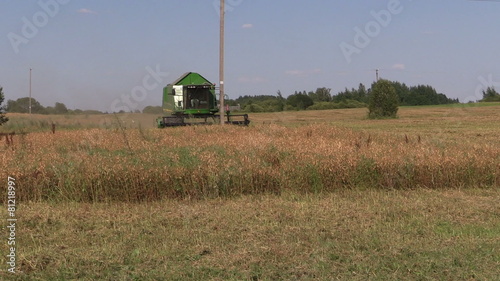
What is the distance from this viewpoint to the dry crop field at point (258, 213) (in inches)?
160

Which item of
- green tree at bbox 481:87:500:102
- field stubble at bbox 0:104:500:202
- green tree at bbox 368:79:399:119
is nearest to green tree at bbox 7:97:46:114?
field stubble at bbox 0:104:500:202

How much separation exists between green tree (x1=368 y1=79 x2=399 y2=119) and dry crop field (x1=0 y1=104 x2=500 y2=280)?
108ft

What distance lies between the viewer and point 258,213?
19.6ft

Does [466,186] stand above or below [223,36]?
below

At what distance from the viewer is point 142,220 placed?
5.64m

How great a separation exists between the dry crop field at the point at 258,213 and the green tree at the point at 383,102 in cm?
3280

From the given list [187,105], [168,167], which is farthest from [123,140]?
[187,105]

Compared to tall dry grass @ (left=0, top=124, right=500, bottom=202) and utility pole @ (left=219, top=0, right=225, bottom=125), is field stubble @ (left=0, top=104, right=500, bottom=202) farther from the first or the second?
utility pole @ (left=219, top=0, right=225, bottom=125)

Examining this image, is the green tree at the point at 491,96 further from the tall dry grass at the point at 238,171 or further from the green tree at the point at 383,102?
the tall dry grass at the point at 238,171

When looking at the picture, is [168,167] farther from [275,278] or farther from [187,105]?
[187,105]

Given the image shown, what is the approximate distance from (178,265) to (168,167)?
324 cm

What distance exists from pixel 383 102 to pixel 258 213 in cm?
3798

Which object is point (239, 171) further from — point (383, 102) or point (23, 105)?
point (23, 105)

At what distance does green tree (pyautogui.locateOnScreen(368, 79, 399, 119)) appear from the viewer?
4119 cm
